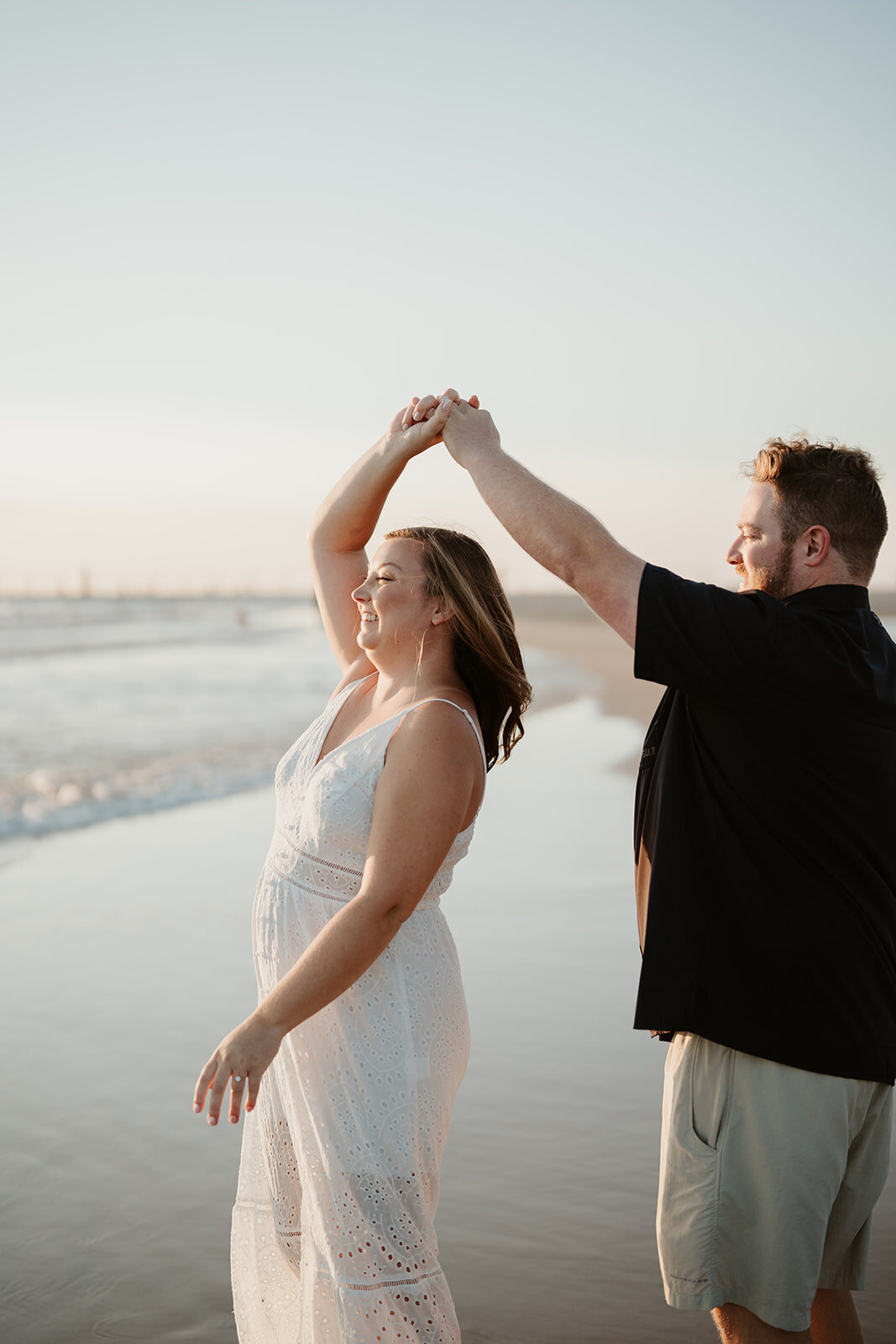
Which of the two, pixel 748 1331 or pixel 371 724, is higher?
pixel 371 724

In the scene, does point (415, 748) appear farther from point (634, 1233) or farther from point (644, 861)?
point (634, 1233)

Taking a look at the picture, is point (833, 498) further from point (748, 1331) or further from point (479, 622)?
point (748, 1331)

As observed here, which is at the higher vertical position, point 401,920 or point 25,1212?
point 401,920

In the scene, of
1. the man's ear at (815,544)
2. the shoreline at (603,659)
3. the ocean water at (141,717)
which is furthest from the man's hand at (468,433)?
the ocean water at (141,717)

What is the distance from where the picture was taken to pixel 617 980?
562 cm

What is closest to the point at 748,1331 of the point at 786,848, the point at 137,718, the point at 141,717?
the point at 786,848

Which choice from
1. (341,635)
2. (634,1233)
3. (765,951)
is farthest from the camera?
(634,1233)

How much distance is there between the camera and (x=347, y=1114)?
2498 mm

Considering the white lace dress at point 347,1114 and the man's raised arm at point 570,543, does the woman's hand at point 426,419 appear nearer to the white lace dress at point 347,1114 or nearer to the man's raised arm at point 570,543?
the man's raised arm at point 570,543

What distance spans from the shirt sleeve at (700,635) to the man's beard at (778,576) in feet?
0.79

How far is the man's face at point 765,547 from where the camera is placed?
8.14 ft

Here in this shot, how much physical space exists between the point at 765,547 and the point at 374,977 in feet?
4.31

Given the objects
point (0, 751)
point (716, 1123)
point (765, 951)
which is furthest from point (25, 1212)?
point (0, 751)

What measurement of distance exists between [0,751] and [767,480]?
38.2ft
